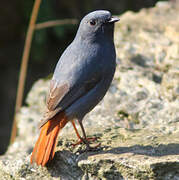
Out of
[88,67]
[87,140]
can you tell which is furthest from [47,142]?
[88,67]

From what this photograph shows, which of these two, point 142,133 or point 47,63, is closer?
point 142,133

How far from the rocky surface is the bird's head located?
3.15 ft

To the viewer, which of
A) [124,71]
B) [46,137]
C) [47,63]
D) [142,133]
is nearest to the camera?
[46,137]

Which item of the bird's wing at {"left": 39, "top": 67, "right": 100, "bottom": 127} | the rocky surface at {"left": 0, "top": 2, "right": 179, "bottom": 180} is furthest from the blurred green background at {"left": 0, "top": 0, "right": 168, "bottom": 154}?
the bird's wing at {"left": 39, "top": 67, "right": 100, "bottom": 127}

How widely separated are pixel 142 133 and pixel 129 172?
69 centimetres

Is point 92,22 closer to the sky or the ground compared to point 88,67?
closer to the sky

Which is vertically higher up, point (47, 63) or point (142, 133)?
point (47, 63)

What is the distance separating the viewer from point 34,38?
7.24 meters

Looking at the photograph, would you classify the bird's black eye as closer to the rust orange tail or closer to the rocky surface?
the rust orange tail

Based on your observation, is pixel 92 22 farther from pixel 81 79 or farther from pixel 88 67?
pixel 81 79

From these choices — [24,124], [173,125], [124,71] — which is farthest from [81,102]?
[24,124]

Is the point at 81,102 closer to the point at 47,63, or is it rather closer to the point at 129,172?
the point at 129,172

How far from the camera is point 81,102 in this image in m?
3.62

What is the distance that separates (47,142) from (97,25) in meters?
1.15
